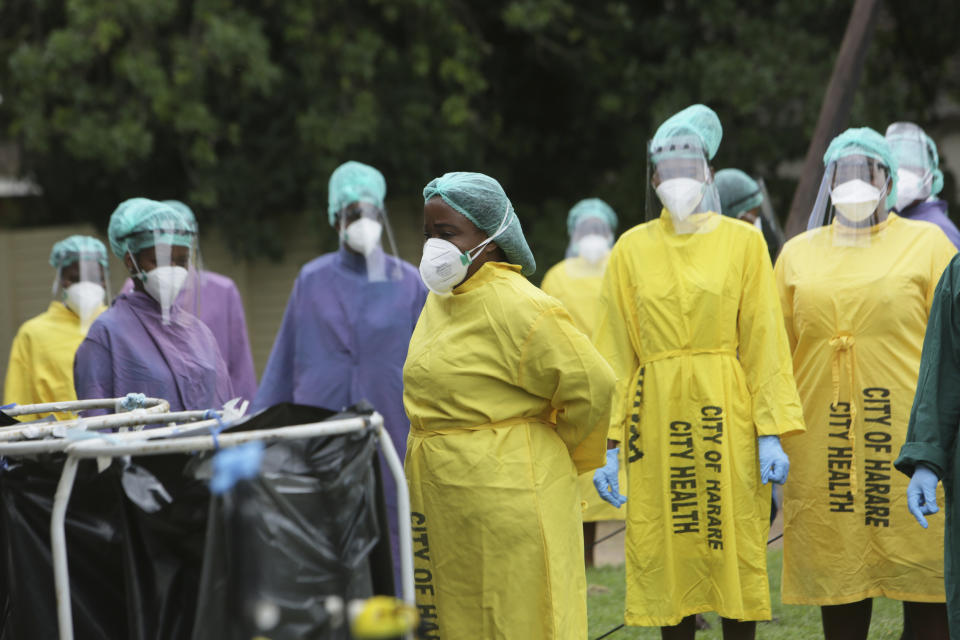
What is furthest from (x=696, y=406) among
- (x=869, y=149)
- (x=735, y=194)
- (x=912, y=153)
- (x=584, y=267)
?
(x=584, y=267)

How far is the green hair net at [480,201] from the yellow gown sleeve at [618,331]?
101 cm

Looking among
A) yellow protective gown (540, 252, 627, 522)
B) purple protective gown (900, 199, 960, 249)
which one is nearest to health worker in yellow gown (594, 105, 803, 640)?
purple protective gown (900, 199, 960, 249)

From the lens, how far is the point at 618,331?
443 cm

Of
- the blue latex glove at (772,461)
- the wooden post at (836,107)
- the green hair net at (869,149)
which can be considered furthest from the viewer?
the wooden post at (836,107)

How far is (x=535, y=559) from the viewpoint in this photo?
3.30m

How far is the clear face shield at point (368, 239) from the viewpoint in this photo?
5.66 meters

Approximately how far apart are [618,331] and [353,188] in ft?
6.31

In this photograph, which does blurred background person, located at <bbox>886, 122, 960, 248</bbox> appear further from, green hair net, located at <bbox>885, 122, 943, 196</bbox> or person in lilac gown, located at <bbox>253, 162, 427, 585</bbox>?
person in lilac gown, located at <bbox>253, 162, 427, 585</bbox>

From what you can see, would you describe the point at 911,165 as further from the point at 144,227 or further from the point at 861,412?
the point at 144,227

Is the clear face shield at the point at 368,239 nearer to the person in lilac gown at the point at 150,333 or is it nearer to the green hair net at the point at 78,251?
the person in lilac gown at the point at 150,333

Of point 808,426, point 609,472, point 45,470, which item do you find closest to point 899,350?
point 808,426

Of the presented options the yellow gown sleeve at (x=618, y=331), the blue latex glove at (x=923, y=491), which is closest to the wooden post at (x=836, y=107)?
the yellow gown sleeve at (x=618, y=331)

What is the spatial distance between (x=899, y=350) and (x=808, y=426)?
42 cm

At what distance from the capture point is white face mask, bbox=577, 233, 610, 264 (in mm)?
8641
